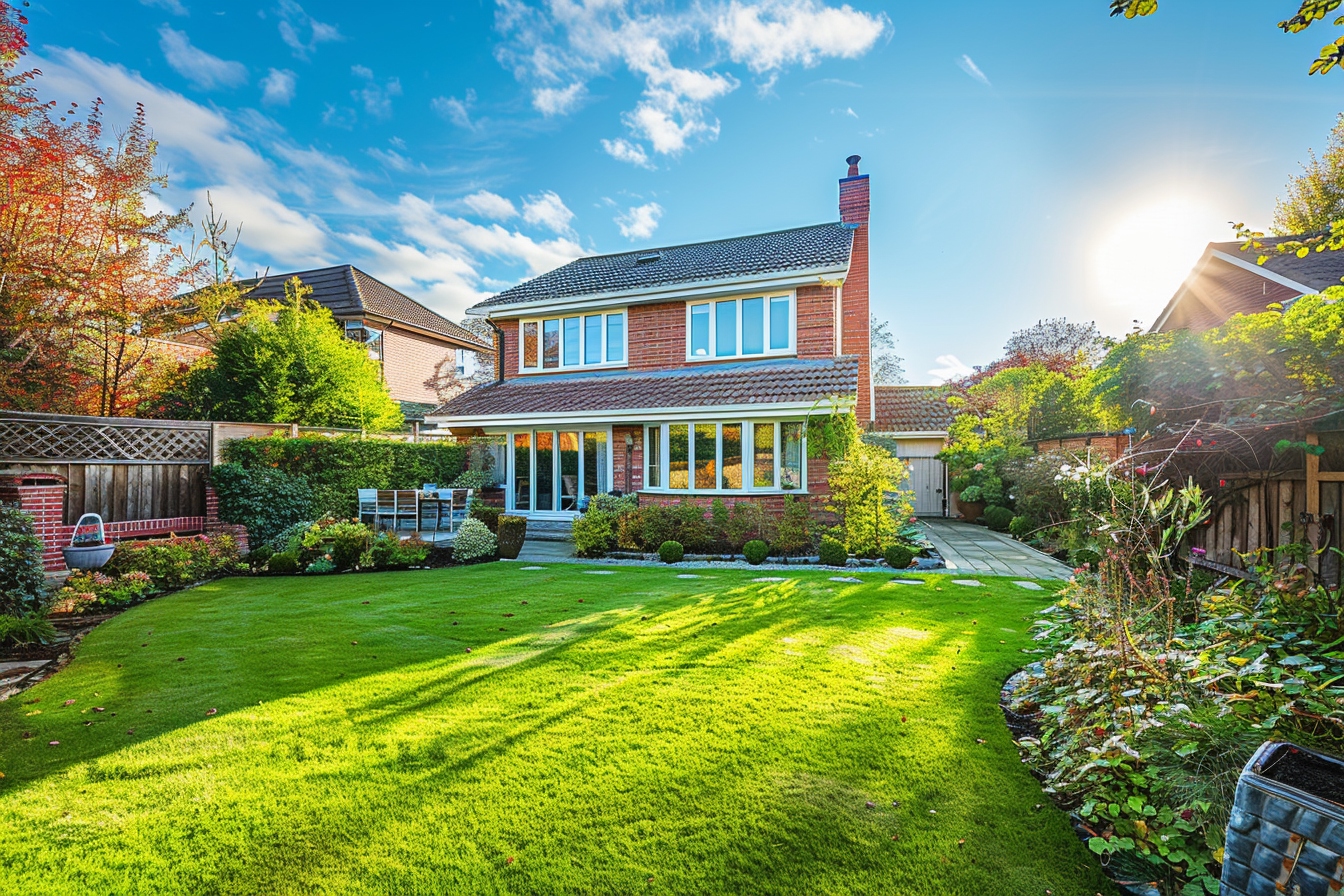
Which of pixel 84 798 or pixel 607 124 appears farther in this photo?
pixel 607 124

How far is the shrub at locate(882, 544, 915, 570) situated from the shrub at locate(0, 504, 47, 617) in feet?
40.1

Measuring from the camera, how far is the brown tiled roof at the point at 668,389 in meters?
13.0

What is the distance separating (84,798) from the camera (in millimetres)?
3084

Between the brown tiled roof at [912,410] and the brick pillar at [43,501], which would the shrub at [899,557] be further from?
the brick pillar at [43,501]

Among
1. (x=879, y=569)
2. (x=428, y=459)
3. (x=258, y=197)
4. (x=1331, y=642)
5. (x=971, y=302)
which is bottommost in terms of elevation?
(x=879, y=569)

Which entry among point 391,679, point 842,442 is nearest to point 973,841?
point 391,679

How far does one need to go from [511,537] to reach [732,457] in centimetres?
555

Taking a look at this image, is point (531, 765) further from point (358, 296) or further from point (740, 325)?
point (358, 296)

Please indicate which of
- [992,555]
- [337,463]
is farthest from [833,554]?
[337,463]

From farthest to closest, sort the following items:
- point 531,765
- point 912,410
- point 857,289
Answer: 1. point 912,410
2. point 857,289
3. point 531,765

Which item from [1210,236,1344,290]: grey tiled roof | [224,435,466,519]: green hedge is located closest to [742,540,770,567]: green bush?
[224,435,466,519]: green hedge

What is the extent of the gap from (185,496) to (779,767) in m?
13.5

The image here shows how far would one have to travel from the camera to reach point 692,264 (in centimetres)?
1705

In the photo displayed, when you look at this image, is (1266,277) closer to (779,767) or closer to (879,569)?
(879,569)
